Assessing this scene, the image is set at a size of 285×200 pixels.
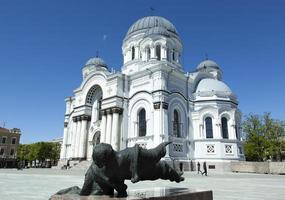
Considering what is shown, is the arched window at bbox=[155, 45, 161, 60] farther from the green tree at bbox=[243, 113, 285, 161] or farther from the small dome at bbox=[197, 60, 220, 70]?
the green tree at bbox=[243, 113, 285, 161]

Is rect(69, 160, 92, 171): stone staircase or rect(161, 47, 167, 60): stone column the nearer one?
rect(69, 160, 92, 171): stone staircase

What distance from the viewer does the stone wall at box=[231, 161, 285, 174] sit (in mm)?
30797

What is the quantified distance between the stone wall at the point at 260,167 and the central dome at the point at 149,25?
76.7 ft

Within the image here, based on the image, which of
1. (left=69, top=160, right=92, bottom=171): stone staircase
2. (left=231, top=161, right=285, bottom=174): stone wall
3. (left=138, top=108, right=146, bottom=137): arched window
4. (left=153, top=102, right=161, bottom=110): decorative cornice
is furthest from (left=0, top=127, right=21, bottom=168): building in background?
(left=231, top=161, right=285, bottom=174): stone wall

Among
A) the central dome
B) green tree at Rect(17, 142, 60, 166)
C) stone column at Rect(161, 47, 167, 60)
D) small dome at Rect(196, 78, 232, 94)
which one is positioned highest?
the central dome

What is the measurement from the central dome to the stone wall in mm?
23369

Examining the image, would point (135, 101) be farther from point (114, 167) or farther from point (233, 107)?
point (114, 167)

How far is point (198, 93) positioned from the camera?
36.6m

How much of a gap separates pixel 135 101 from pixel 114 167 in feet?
99.9

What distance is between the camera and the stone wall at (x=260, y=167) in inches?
1212

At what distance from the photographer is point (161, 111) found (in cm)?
3109

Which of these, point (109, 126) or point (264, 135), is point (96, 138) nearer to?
point (109, 126)

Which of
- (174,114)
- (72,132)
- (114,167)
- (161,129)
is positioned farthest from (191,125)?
(114,167)

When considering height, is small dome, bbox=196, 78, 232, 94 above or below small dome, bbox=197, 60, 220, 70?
below
